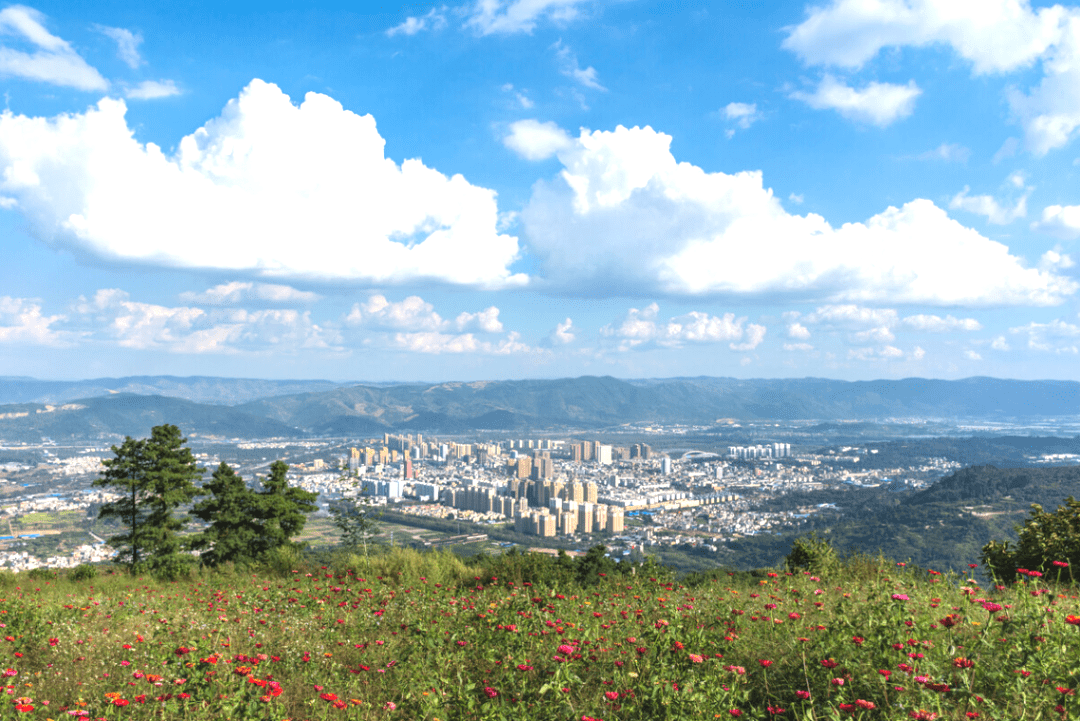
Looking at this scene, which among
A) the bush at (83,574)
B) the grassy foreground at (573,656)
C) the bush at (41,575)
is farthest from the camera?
the bush at (41,575)

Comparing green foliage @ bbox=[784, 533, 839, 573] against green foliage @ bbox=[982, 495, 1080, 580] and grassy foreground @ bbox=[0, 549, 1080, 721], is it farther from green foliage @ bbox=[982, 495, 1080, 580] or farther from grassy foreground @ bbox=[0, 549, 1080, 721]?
grassy foreground @ bbox=[0, 549, 1080, 721]

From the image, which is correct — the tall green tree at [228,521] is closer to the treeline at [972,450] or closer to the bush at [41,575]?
the bush at [41,575]

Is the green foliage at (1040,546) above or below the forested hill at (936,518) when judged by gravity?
above

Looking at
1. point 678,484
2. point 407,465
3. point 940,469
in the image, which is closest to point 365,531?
point 678,484

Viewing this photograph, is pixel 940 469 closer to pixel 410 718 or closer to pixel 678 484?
pixel 678 484

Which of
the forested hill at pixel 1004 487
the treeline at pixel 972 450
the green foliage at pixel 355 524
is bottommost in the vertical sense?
the treeline at pixel 972 450

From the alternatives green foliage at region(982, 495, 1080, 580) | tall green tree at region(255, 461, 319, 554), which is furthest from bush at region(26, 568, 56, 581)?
green foliage at region(982, 495, 1080, 580)

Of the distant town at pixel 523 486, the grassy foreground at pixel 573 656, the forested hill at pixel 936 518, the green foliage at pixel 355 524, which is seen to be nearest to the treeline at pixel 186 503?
the green foliage at pixel 355 524

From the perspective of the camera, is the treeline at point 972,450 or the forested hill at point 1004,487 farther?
the treeline at point 972,450
